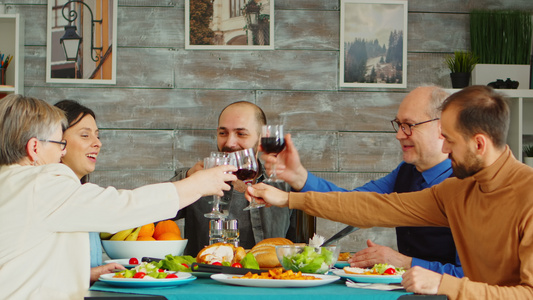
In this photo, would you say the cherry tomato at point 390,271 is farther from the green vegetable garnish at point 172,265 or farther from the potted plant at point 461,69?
the potted plant at point 461,69

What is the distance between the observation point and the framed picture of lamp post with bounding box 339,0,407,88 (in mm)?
3701

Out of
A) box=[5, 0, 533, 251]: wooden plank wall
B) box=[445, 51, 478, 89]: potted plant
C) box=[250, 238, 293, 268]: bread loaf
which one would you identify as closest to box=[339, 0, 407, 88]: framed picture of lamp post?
box=[5, 0, 533, 251]: wooden plank wall

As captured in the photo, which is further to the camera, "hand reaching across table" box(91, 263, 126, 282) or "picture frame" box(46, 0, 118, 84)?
"picture frame" box(46, 0, 118, 84)

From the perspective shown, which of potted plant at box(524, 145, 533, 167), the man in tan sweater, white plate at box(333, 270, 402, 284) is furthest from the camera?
potted plant at box(524, 145, 533, 167)

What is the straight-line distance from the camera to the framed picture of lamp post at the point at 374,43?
3.70m

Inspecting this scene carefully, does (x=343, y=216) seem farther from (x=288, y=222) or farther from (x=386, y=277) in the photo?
(x=288, y=222)

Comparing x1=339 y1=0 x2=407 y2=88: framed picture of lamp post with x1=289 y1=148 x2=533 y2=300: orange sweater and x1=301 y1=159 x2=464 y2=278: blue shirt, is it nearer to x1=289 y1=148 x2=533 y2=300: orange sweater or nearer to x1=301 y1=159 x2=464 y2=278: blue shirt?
x1=301 y1=159 x2=464 y2=278: blue shirt

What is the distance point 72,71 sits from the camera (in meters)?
3.61

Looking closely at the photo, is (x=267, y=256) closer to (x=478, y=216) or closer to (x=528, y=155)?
(x=478, y=216)

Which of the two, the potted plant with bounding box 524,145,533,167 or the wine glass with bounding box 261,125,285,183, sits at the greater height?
the wine glass with bounding box 261,125,285,183

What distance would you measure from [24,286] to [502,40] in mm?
3101

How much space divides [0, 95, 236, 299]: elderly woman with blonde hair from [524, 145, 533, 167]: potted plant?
2452 millimetres

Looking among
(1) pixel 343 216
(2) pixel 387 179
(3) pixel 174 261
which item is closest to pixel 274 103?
(2) pixel 387 179

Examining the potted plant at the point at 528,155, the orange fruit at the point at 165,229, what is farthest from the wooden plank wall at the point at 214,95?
the orange fruit at the point at 165,229
